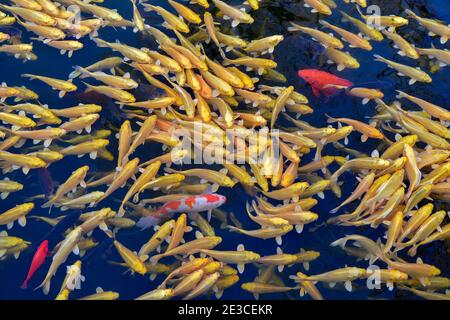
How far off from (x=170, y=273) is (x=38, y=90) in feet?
7.27

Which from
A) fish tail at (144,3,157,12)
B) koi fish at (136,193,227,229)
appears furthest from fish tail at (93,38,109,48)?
koi fish at (136,193,227,229)

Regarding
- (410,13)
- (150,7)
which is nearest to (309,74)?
(410,13)

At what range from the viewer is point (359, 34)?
4988 mm

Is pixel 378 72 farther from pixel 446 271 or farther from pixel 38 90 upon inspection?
pixel 38 90

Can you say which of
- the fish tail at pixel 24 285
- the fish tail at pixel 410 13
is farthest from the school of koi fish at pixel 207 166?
the fish tail at pixel 410 13

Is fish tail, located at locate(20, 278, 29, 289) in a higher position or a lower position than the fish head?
lower

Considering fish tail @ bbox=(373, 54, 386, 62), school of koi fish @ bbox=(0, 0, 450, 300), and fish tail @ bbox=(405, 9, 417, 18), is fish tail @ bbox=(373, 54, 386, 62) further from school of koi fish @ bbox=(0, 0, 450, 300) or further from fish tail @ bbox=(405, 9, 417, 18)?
fish tail @ bbox=(405, 9, 417, 18)

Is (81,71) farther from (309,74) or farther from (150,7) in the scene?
(309,74)

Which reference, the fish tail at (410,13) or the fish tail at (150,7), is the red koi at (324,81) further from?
the fish tail at (150,7)

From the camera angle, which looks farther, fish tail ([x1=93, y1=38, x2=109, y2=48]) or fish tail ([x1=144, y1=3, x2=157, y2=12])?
fish tail ([x1=144, y1=3, x2=157, y2=12])

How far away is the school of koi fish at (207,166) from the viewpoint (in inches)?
151

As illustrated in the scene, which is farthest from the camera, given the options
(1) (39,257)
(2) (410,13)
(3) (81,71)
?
(2) (410,13)

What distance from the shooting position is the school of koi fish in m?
3.83

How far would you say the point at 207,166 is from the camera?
4.27m
